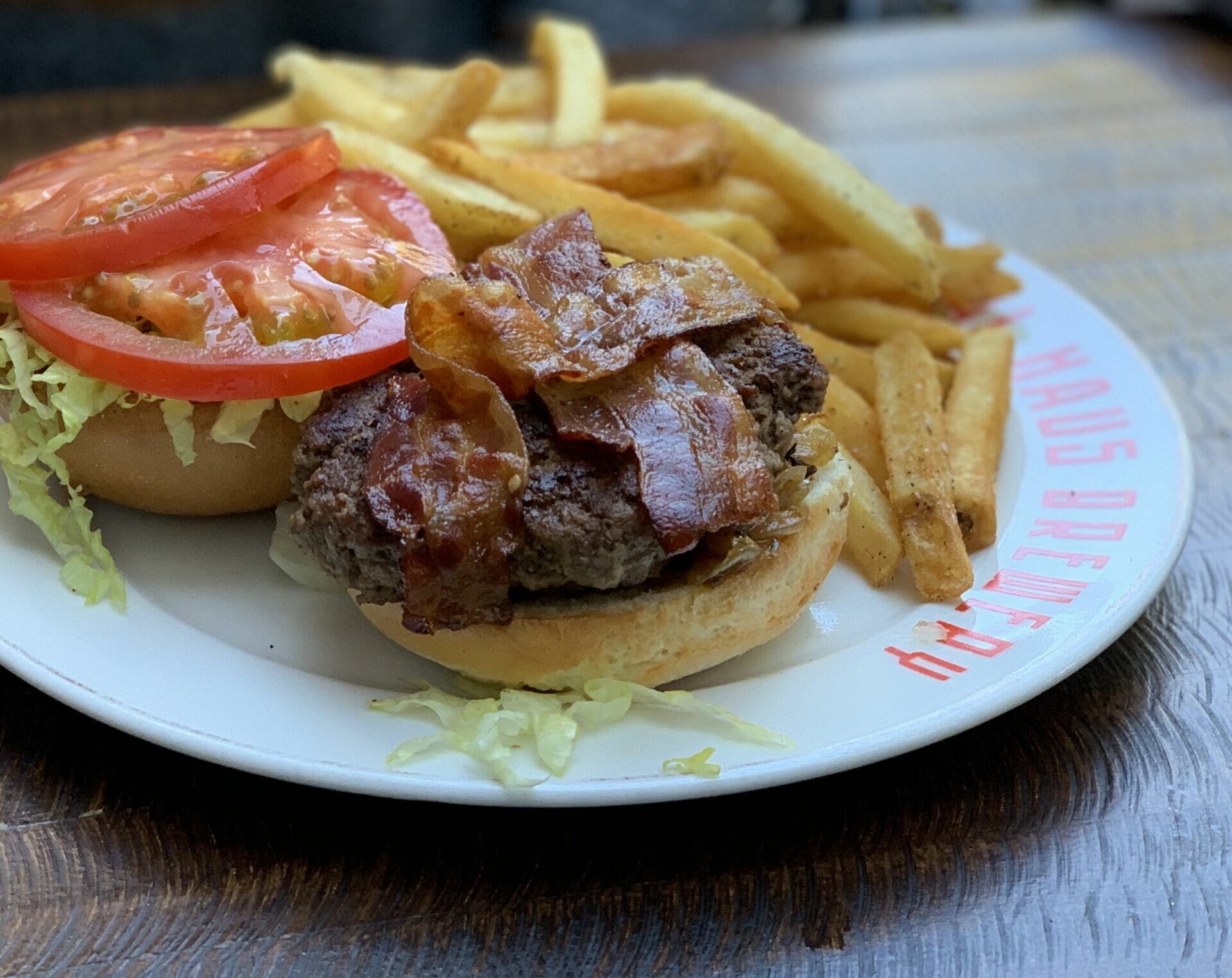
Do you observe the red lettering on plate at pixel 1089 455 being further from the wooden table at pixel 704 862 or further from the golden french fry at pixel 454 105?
the golden french fry at pixel 454 105

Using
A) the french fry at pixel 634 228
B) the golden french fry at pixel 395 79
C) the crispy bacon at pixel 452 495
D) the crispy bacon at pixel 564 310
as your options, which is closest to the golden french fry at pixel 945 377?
the french fry at pixel 634 228

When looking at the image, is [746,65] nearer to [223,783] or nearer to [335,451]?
[335,451]

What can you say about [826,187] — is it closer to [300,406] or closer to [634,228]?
[634,228]

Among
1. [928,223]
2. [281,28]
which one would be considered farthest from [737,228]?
[281,28]

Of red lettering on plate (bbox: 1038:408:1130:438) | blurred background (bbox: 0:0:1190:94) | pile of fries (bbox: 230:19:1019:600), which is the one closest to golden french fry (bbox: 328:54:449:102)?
pile of fries (bbox: 230:19:1019:600)

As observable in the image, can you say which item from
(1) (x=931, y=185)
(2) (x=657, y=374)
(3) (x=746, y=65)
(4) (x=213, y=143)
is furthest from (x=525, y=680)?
(3) (x=746, y=65)

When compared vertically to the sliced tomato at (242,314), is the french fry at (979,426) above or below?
below
